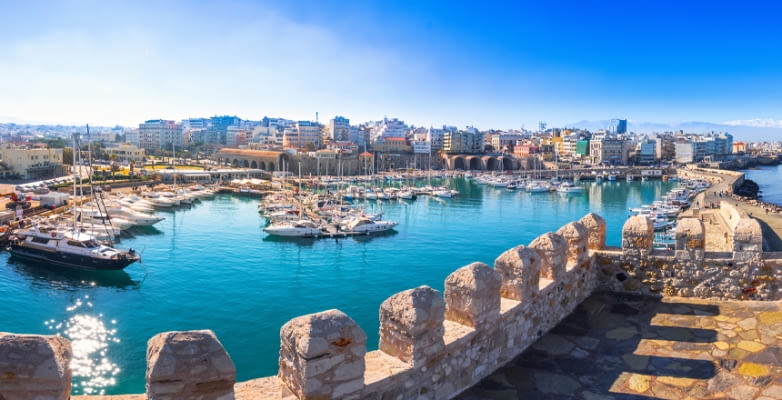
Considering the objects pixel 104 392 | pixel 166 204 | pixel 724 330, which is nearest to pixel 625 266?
pixel 724 330

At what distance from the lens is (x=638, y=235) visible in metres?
7.49

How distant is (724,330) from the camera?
6.14m

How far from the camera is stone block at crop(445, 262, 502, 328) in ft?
16.1

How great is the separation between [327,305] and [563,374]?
19.2 meters

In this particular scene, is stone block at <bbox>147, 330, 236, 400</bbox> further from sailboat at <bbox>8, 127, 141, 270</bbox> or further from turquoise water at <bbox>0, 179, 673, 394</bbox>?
sailboat at <bbox>8, 127, 141, 270</bbox>

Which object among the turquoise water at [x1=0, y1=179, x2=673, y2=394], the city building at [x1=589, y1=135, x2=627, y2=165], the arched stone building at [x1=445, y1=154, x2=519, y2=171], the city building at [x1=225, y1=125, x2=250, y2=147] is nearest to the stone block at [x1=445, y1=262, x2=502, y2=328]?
the turquoise water at [x1=0, y1=179, x2=673, y2=394]

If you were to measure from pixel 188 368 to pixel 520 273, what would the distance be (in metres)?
3.69

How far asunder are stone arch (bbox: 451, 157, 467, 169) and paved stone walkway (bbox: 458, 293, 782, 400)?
11649cm

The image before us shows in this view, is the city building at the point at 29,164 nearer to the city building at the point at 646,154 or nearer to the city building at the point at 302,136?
the city building at the point at 302,136

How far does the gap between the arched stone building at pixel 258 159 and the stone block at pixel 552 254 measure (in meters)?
91.7

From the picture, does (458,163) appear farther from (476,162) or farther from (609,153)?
(609,153)

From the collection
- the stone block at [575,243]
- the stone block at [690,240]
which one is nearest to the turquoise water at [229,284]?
the stone block at [575,243]

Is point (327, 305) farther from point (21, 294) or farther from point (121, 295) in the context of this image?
point (21, 294)

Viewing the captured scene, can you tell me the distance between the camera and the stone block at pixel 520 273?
5.73 metres
